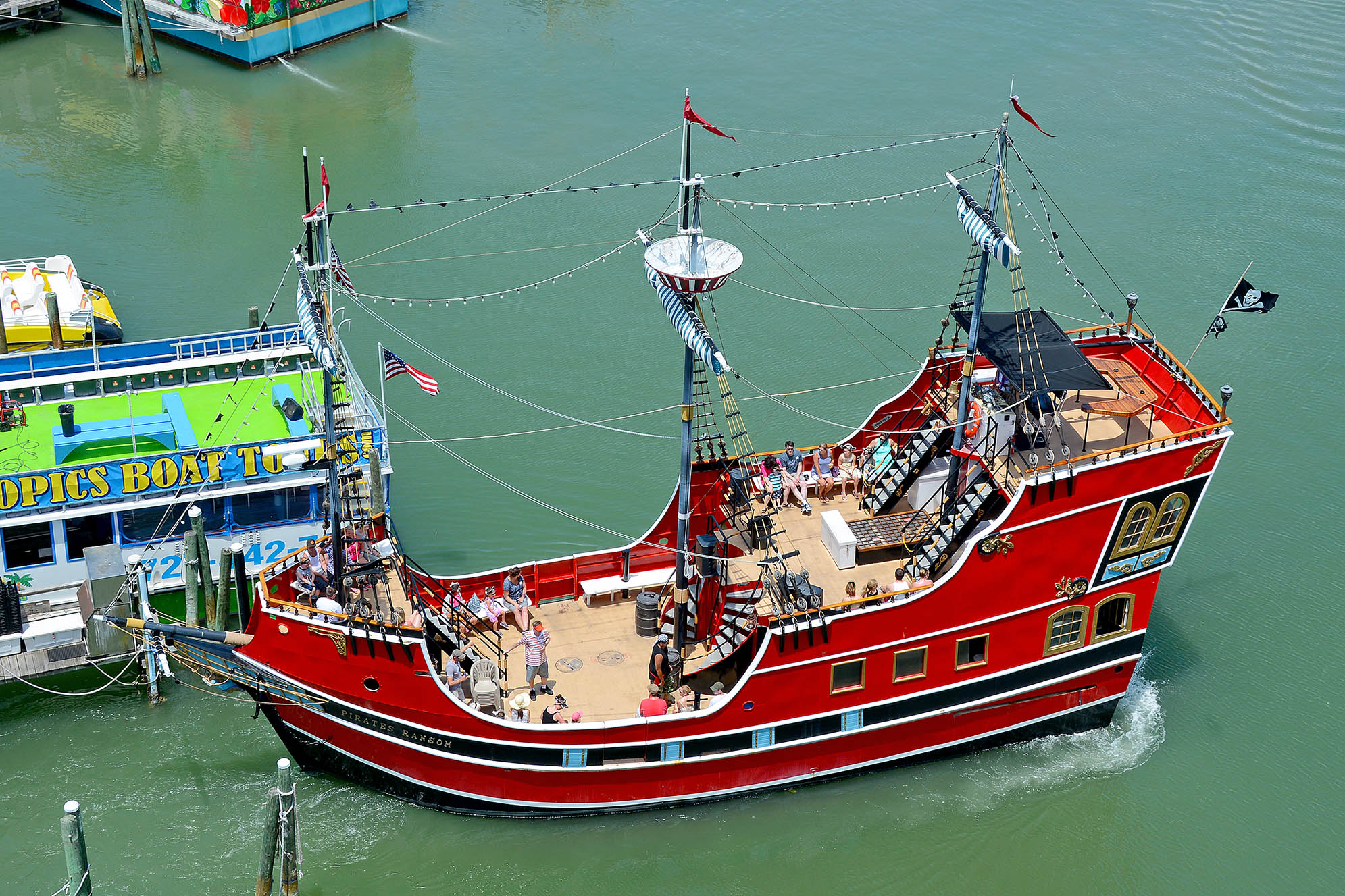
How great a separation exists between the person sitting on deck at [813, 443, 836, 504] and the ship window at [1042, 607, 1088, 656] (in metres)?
4.60

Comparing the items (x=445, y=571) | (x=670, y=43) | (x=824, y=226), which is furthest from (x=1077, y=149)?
(x=445, y=571)

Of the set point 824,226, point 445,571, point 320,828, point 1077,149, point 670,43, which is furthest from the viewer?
point 670,43

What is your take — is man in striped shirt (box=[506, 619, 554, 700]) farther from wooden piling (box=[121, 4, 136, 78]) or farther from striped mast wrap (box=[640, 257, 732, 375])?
wooden piling (box=[121, 4, 136, 78])

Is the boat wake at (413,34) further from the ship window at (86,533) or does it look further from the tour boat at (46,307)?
the ship window at (86,533)

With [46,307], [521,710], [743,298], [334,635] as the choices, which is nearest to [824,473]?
[521,710]

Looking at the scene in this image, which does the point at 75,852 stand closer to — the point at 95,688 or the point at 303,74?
the point at 95,688

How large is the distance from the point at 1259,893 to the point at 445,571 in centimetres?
1562

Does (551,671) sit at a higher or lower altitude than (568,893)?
higher

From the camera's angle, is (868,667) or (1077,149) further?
(1077,149)

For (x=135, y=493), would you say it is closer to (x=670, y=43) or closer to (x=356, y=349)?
(x=356, y=349)

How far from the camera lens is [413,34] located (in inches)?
2096

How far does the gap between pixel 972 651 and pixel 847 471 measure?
4.31 metres

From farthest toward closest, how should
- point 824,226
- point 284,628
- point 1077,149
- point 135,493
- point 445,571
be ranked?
point 1077,149
point 824,226
point 445,571
point 135,493
point 284,628

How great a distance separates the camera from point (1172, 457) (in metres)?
23.0
